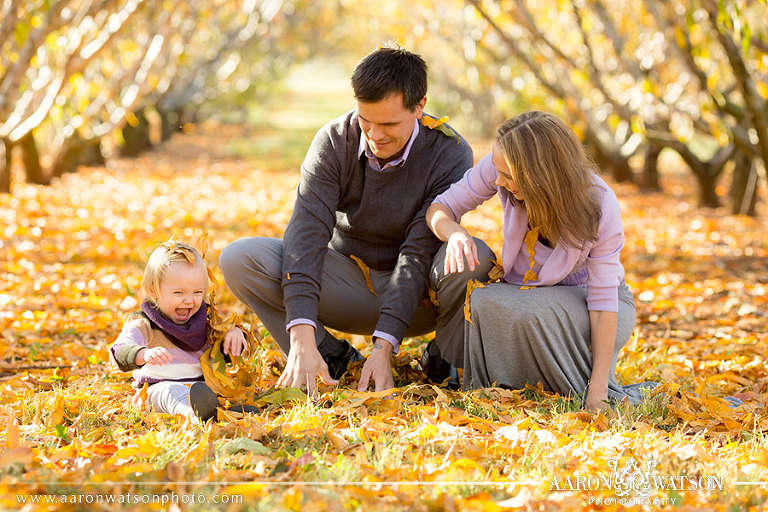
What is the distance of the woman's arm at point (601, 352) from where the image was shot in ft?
10.5

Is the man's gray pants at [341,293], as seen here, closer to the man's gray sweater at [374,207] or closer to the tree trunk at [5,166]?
the man's gray sweater at [374,207]

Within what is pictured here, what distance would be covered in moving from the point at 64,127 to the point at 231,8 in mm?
5995

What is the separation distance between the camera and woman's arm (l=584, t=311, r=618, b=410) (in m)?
3.20

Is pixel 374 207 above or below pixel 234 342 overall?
above

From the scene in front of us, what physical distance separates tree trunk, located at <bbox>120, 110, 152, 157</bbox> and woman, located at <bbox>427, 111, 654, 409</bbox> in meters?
14.1

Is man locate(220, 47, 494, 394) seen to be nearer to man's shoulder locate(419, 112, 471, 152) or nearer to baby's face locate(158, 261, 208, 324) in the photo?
man's shoulder locate(419, 112, 471, 152)

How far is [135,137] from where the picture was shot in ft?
55.4

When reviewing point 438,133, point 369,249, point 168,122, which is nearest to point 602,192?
point 438,133

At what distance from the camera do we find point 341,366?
3723mm

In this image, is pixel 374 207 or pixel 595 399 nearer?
pixel 595 399

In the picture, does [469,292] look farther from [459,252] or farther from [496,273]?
[459,252]

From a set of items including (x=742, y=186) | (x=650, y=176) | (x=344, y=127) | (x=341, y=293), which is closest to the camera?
(x=344, y=127)

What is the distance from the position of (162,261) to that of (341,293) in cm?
86

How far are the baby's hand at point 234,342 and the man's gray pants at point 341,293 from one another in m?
0.35
